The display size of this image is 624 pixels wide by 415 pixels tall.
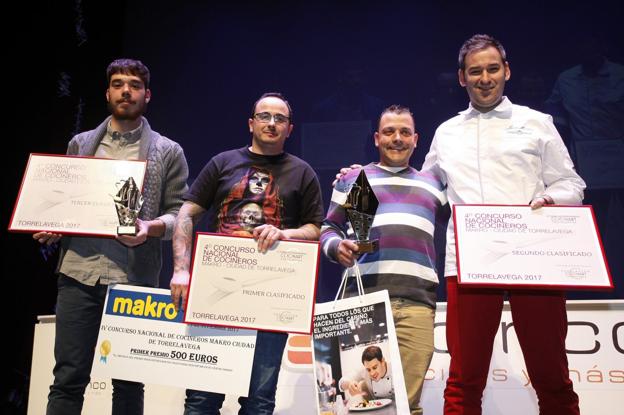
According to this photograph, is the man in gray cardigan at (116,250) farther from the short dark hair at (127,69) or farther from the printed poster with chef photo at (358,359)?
the printed poster with chef photo at (358,359)

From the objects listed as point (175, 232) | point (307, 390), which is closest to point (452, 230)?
point (175, 232)

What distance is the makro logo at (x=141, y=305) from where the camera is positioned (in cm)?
189

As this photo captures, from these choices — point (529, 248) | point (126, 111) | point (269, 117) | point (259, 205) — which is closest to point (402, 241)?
point (529, 248)

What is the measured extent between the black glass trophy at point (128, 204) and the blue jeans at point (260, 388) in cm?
65

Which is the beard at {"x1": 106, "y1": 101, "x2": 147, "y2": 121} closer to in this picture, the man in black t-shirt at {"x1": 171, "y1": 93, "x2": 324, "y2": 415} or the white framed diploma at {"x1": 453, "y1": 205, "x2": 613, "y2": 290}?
the man in black t-shirt at {"x1": 171, "y1": 93, "x2": 324, "y2": 415}

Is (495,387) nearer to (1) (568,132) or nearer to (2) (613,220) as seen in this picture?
(2) (613,220)

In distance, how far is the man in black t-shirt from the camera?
183 centimetres

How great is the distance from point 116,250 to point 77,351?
412 mm

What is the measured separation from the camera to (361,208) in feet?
5.84

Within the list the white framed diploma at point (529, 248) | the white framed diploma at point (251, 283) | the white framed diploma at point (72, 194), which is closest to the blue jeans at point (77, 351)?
the white framed diploma at point (72, 194)

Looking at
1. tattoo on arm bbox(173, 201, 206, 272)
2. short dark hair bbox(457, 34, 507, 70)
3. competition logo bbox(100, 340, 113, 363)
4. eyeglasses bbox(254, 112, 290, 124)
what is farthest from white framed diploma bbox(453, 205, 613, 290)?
competition logo bbox(100, 340, 113, 363)

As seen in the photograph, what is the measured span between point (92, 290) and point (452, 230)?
1.44 meters

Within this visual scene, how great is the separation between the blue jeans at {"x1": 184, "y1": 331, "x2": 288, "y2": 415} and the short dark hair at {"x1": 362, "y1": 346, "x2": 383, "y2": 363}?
0.38 m

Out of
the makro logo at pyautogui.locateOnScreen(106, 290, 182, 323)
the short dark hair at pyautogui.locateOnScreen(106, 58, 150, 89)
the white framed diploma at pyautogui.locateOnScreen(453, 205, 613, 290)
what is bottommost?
the makro logo at pyautogui.locateOnScreen(106, 290, 182, 323)
